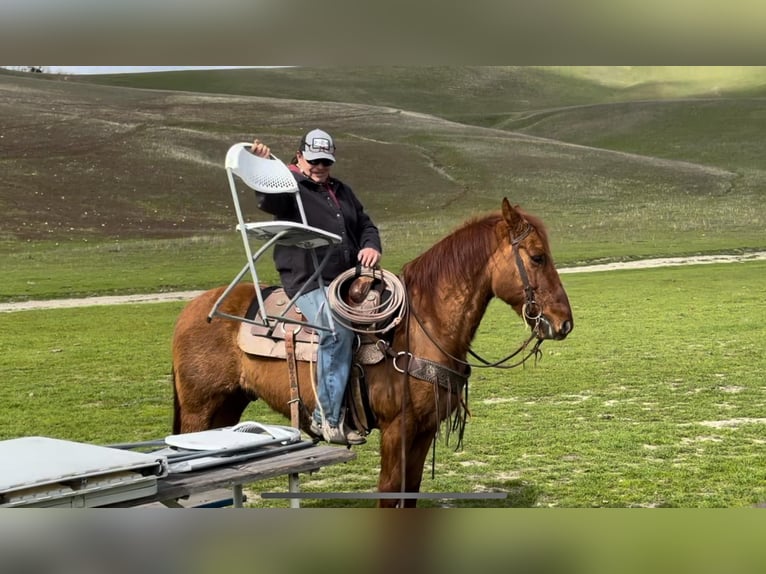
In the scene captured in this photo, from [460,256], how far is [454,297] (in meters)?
0.20

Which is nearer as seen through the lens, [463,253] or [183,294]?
[463,253]

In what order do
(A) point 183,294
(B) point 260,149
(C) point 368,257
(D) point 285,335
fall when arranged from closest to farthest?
(B) point 260,149 < (C) point 368,257 < (D) point 285,335 < (A) point 183,294

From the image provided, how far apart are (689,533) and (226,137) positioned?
2362 cm

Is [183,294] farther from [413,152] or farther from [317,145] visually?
[317,145]

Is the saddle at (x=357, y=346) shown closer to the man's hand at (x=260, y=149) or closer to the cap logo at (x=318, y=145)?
the cap logo at (x=318, y=145)

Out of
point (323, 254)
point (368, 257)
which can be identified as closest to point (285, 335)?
point (323, 254)

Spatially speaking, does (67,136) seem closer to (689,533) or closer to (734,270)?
(734,270)

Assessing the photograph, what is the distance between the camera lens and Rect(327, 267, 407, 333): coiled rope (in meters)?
3.89

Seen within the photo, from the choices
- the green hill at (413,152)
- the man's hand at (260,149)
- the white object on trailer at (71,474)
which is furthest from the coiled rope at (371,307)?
the green hill at (413,152)

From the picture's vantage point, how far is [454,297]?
395cm

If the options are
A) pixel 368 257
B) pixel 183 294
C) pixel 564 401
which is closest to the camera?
pixel 368 257

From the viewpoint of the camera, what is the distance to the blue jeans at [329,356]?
3.91 meters

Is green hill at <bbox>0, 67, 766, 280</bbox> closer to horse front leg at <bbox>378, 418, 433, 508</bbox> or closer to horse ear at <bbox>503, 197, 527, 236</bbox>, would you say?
horse front leg at <bbox>378, 418, 433, 508</bbox>

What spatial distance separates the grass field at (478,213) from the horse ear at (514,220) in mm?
2086
